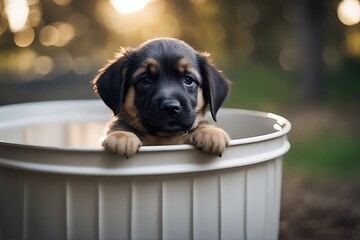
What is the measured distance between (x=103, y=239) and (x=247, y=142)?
2.93 ft

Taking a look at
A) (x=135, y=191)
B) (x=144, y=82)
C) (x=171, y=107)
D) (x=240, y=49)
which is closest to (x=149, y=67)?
(x=144, y=82)

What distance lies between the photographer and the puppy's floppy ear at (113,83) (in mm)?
3139

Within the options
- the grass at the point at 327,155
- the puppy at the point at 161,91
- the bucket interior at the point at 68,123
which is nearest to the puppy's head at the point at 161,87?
the puppy at the point at 161,91

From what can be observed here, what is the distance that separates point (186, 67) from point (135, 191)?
1052 millimetres

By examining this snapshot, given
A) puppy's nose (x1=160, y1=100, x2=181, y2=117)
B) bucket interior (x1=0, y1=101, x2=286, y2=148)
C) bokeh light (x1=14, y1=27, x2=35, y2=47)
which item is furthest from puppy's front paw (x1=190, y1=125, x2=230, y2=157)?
bokeh light (x1=14, y1=27, x2=35, y2=47)

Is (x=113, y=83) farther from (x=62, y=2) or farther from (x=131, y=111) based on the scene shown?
(x=62, y=2)

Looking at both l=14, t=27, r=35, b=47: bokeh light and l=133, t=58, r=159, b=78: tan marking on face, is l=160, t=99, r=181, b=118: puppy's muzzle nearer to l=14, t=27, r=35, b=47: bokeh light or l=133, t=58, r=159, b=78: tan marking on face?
l=133, t=58, r=159, b=78: tan marking on face

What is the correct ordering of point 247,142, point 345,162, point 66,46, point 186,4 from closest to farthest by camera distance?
point 247,142, point 345,162, point 186,4, point 66,46

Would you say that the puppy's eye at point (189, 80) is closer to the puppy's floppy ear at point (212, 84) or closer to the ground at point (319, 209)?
the puppy's floppy ear at point (212, 84)

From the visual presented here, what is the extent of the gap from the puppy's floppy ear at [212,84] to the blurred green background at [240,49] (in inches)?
174

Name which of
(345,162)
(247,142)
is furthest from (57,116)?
(345,162)

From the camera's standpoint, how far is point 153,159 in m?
2.42

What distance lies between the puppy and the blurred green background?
4.54 m

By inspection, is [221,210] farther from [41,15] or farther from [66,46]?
[66,46]
